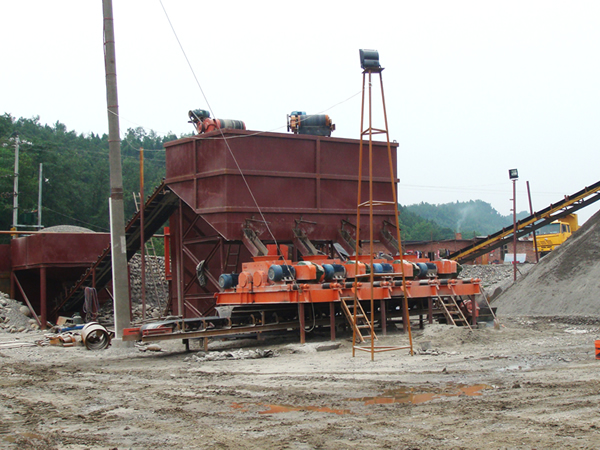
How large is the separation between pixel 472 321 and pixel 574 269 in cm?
1011

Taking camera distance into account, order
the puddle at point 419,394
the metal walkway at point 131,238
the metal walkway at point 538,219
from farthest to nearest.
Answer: the metal walkway at point 538,219 → the metal walkway at point 131,238 → the puddle at point 419,394

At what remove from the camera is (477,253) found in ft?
130

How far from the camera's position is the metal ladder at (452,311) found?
57.6 ft

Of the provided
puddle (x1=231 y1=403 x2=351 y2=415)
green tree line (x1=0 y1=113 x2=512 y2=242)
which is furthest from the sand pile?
green tree line (x1=0 y1=113 x2=512 y2=242)

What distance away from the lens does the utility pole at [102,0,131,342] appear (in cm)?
1677

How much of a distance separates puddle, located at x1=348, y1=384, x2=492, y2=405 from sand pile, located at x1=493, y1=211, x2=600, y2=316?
16.3 meters

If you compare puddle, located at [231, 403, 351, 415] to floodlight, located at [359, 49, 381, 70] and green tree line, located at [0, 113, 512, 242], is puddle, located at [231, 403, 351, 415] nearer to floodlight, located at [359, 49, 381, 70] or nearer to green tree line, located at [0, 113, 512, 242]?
floodlight, located at [359, 49, 381, 70]

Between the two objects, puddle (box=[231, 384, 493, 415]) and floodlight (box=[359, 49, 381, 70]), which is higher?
floodlight (box=[359, 49, 381, 70])

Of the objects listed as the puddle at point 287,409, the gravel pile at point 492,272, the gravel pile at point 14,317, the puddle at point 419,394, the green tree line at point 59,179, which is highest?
the green tree line at point 59,179

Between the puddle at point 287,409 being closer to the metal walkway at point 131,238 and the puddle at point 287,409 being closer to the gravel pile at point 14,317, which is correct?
the metal walkway at point 131,238

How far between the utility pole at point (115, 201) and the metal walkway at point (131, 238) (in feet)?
12.2

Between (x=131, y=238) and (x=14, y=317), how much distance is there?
5.38m

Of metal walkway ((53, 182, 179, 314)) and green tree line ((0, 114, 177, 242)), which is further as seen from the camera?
green tree line ((0, 114, 177, 242))

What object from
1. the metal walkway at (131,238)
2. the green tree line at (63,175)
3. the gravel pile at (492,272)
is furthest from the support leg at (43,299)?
the gravel pile at (492,272)
